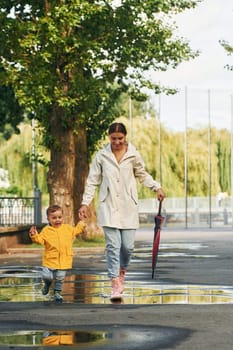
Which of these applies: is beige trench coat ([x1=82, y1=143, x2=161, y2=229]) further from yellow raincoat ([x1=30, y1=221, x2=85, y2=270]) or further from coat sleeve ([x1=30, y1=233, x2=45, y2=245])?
coat sleeve ([x1=30, y1=233, x2=45, y2=245])

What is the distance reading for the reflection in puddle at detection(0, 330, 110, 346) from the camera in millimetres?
9820

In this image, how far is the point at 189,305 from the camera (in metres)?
12.9

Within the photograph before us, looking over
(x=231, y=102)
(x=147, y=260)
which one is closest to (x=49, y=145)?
(x=147, y=260)

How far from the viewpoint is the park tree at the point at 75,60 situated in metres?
33.5

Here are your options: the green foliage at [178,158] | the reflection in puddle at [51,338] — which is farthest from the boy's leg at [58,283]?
the green foliage at [178,158]

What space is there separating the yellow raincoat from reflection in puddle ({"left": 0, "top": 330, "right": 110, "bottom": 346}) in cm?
377

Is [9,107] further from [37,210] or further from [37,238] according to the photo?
[37,238]

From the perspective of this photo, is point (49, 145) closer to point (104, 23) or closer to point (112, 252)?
point (104, 23)

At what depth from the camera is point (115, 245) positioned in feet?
47.0

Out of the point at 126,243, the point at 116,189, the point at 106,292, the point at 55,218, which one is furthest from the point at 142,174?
the point at 106,292

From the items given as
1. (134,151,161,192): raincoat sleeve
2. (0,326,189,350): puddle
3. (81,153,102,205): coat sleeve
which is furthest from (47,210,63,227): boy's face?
(0,326,189,350): puddle

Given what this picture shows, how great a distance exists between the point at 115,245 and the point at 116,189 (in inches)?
24.6

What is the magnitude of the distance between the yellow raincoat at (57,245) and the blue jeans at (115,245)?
374 mm

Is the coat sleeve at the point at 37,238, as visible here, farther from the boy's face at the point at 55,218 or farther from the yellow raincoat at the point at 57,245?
the boy's face at the point at 55,218
